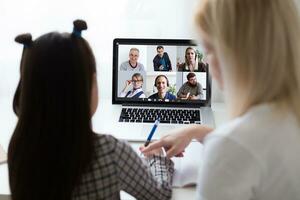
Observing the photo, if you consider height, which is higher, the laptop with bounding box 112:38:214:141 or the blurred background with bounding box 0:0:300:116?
the blurred background with bounding box 0:0:300:116

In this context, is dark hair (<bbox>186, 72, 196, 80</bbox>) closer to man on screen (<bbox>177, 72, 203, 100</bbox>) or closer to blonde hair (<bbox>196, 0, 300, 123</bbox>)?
man on screen (<bbox>177, 72, 203, 100</bbox>)

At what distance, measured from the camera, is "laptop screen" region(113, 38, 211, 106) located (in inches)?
58.3

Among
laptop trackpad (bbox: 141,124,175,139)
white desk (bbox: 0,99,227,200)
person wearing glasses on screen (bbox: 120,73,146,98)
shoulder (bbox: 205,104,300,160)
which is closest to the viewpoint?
shoulder (bbox: 205,104,300,160)

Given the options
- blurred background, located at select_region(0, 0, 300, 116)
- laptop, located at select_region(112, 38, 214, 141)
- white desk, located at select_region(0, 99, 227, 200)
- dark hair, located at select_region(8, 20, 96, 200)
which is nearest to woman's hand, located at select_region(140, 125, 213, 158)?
white desk, located at select_region(0, 99, 227, 200)

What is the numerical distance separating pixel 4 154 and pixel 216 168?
0.61 meters

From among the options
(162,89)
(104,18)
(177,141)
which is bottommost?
(177,141)

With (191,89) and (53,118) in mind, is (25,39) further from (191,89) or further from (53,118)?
(191,89)

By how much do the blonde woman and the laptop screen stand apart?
0.69 metres

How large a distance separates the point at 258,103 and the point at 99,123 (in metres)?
0.69

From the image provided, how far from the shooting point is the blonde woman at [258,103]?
0.75 meters

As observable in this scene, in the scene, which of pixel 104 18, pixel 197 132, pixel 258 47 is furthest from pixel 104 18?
pixel 258 47

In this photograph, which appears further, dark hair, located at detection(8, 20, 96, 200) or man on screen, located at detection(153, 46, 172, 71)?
man on screen, located at detection(153, 46, 172, 71)

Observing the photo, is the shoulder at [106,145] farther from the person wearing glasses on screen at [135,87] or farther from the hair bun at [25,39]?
the person wearing glasses on screen at [135,87]

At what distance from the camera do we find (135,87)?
150cm
